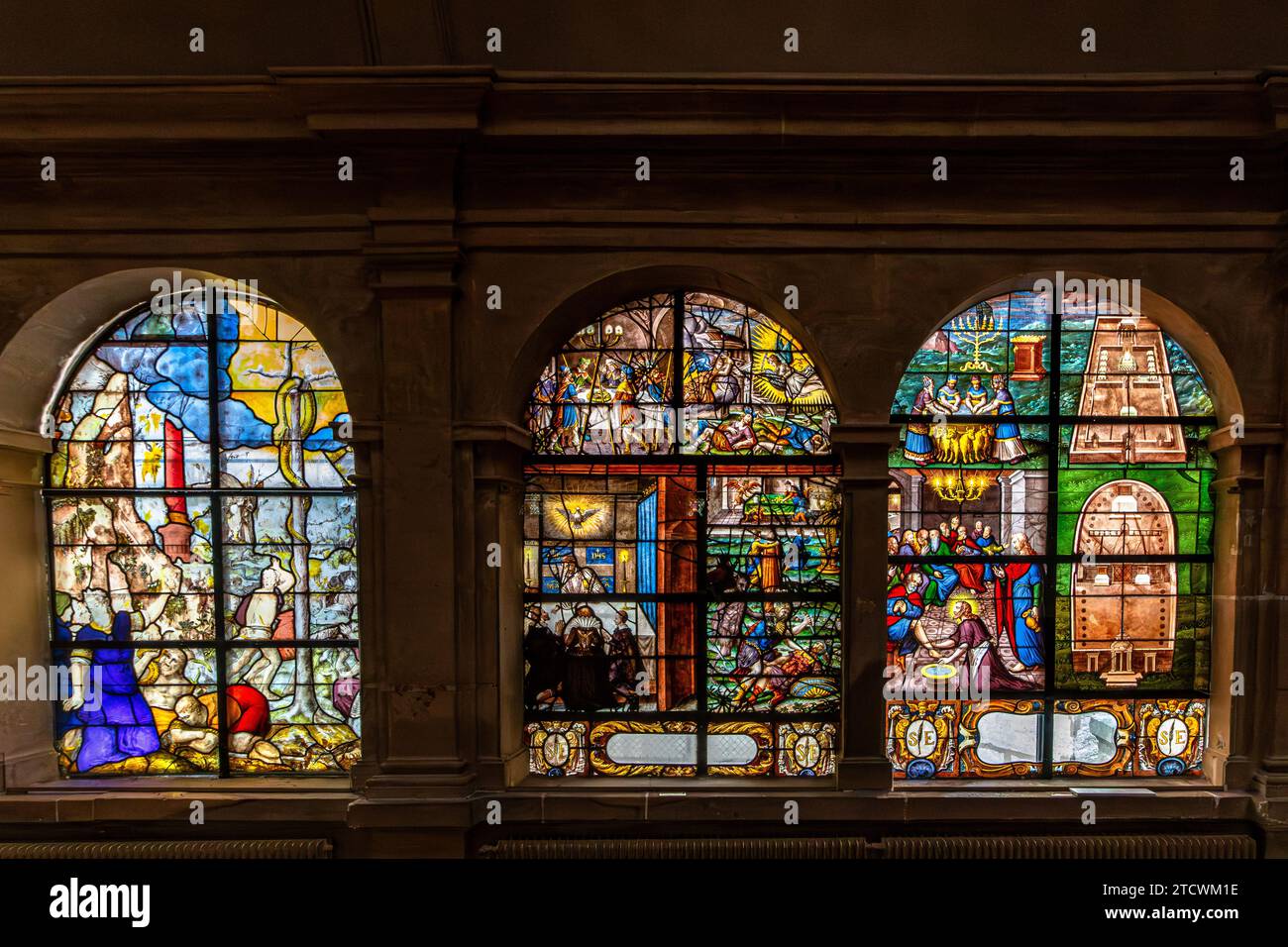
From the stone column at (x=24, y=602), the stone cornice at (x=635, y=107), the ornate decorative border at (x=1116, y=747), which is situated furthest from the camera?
the ornate decorative border at (x=1116, y=747)

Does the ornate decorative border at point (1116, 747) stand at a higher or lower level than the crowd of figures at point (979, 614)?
lower

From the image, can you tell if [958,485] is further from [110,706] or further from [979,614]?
[110,706]

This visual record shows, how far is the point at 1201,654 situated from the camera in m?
4.30

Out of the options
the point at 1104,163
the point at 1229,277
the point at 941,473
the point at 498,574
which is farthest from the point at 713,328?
the point at 1229,277

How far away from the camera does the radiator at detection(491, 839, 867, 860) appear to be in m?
3.94

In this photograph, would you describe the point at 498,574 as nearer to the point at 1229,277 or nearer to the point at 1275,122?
the point at 1229,277

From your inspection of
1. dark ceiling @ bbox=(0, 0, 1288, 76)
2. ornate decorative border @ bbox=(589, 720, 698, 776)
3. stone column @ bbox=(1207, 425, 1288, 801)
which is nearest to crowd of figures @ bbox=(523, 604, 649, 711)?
ornate decorative border @ bbox=(589, 720, 698, 776)

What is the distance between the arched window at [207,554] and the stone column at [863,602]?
3.19 meters

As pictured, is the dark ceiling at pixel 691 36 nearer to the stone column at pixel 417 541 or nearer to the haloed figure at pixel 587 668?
the stone column at pixel 417 541

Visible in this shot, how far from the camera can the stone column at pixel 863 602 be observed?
3975mm

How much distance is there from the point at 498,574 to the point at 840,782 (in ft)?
8.07

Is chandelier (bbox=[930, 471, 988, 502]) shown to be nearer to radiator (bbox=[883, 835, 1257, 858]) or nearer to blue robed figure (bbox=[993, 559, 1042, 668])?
blue robed figure (bbox=[993, 559, 1042, 668])

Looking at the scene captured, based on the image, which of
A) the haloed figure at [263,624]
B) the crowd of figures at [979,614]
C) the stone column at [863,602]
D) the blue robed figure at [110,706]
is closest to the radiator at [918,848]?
the stone column at [863,602]

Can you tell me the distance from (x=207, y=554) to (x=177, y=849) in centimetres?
179
